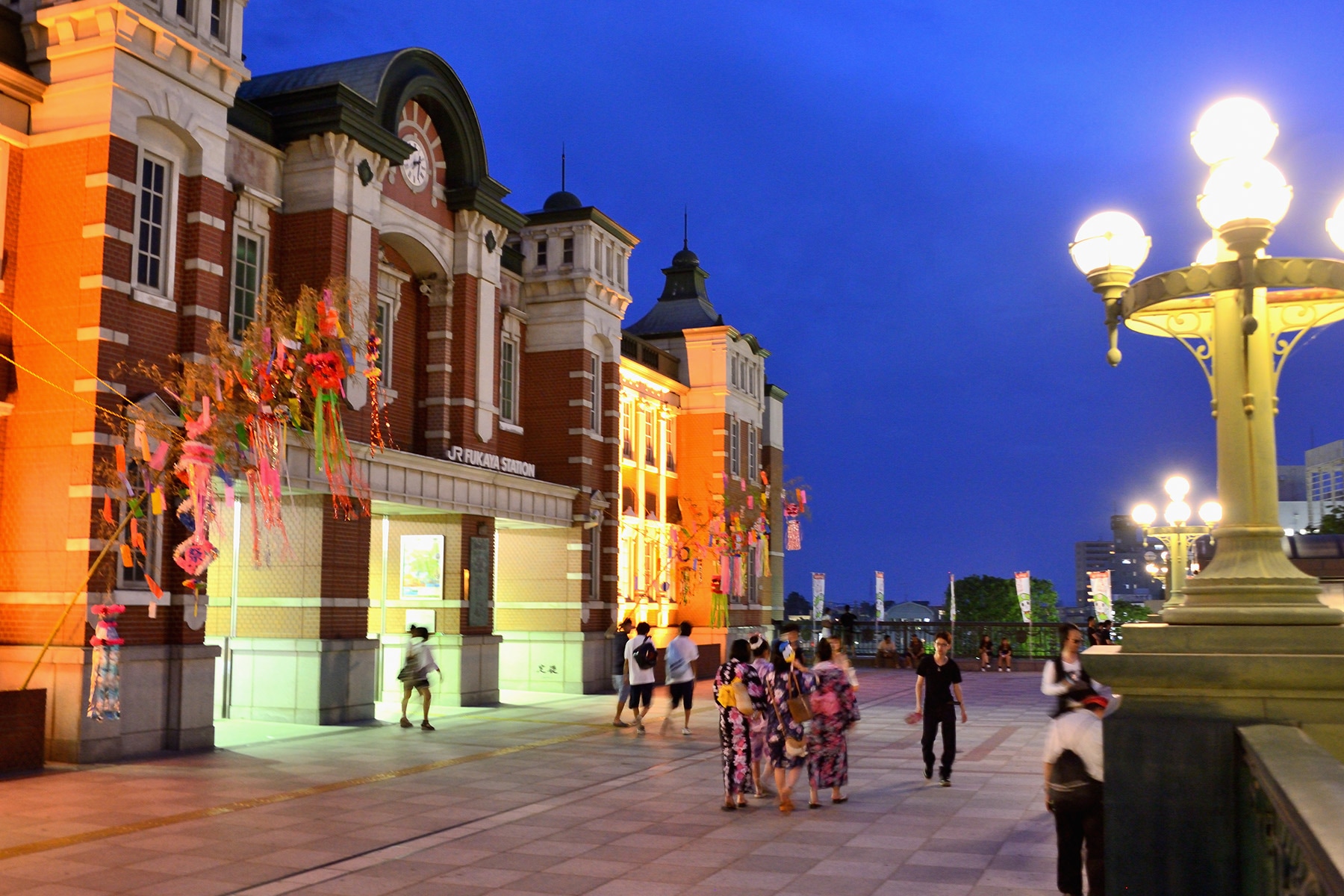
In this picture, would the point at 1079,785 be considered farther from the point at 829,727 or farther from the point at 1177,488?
the point at 1177,488

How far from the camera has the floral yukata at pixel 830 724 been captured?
41.0 ft

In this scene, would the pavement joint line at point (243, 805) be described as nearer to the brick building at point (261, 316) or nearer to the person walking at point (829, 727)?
the brick building at point (261, 316)

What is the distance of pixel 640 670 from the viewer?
19.4m

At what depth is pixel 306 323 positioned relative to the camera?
619 inches

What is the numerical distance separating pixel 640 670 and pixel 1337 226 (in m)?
13.9

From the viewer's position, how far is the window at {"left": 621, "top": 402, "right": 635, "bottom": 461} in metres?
35.5

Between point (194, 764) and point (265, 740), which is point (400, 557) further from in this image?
point (194, 764)

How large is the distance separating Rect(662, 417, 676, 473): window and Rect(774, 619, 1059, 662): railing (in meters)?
8.31

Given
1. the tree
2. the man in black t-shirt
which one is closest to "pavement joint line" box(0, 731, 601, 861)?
the man in black t-shirt

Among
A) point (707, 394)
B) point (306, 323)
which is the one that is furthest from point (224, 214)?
point (707, 394)

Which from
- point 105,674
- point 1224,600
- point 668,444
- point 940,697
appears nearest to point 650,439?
point 668,444

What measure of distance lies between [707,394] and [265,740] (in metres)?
24.1

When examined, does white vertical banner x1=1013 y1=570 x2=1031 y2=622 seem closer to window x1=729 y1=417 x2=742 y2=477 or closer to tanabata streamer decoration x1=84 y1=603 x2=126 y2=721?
window x1=729 y1=417 x2=742 y2=477

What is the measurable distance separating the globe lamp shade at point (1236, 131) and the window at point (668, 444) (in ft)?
103
